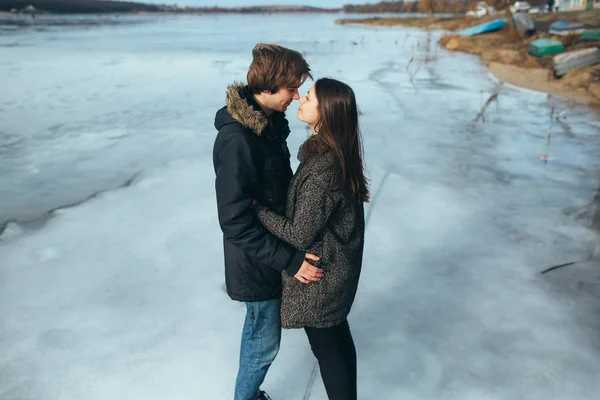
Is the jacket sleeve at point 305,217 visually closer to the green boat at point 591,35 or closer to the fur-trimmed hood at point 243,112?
the fur-trimmed hood at point 243,112

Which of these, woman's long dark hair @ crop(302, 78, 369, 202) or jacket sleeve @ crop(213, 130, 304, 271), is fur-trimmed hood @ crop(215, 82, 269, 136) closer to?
jacket sleeve @ crop(213, 130, 304, 271)

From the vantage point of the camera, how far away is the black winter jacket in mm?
1591

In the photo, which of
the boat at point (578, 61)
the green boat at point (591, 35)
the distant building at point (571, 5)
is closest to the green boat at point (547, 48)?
the green boat at point (591, 35)

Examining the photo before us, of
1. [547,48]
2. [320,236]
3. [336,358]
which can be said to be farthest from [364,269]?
[547,48]

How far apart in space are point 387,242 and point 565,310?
130 cm

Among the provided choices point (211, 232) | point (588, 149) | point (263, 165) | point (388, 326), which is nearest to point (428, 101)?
point (588, 149)

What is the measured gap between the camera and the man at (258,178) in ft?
5.24

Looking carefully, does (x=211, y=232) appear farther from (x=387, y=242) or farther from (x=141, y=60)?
(x=141, y=60)

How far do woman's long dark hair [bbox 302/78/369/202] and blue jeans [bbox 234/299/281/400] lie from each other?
1.82 feet

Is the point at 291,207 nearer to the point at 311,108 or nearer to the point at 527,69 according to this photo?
the point at 311,108

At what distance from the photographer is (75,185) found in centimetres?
503

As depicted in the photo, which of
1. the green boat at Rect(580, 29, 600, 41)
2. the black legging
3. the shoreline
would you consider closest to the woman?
the black legging

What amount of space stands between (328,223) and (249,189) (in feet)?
0.99

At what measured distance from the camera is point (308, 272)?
1.68 metres
